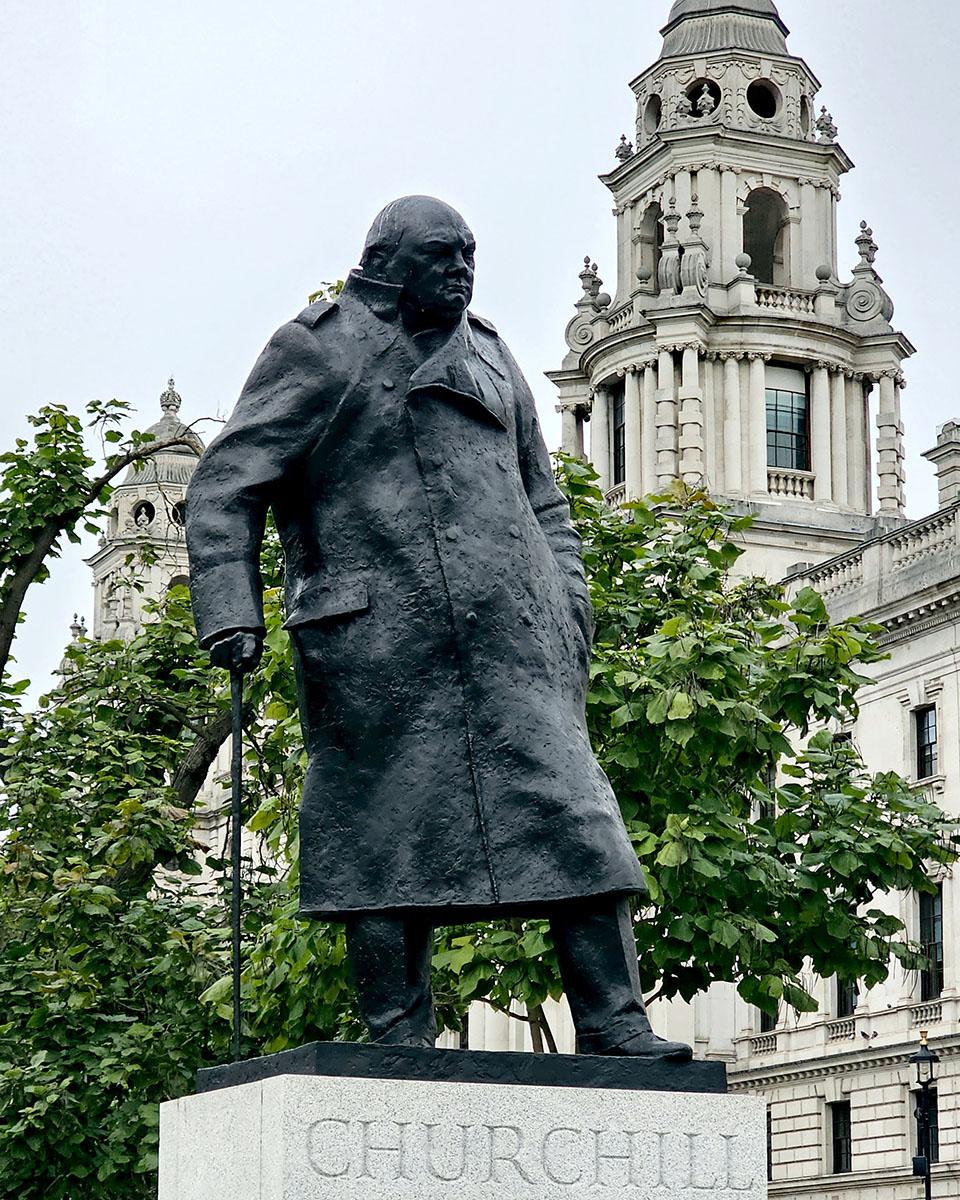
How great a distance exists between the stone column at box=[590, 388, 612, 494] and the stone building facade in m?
0.06

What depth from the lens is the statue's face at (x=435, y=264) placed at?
7.32m

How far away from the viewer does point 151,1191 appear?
19.1 m

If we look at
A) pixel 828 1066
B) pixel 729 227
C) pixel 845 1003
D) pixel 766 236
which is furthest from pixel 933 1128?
Answer: pixel 766 236

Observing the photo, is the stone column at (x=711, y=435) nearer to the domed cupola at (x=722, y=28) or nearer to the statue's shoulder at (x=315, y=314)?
A: the domed cupola at (x=722, y=28)

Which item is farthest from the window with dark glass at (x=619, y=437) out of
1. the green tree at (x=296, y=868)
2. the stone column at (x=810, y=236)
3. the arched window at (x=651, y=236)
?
the green tree at (x=296, y=868)

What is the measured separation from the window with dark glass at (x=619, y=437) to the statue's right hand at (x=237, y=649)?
55217mm

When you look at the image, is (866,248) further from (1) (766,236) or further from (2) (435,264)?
(2) (435,264)

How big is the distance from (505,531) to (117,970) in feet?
45.9

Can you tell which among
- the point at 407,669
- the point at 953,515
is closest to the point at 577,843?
the point at 407,669

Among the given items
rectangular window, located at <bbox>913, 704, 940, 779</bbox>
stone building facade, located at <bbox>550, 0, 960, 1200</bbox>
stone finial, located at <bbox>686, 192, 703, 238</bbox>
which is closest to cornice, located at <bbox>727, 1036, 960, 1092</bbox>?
stone building facade, located at <bbox>550, 0, 960, 1200</bbox>

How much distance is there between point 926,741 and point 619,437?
727 inches

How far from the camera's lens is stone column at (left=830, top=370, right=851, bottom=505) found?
6119cm

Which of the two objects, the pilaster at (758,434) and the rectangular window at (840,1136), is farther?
the pilaster at (758,434)

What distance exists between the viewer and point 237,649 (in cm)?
698
